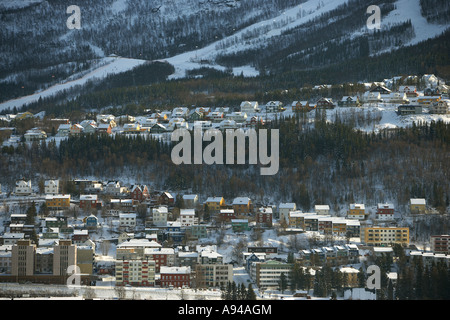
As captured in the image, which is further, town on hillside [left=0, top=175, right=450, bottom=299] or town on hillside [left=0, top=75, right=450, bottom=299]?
Answer: town on hillside [left=0, top=175, right=450, bottom=299]

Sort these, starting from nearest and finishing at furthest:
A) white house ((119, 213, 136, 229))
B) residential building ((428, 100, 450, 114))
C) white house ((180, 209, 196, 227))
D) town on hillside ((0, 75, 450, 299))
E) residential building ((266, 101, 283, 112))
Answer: town on hillside ((0, 75, 450, 299))
white house ((180, 209, 196, 227))
white house ((119, 213, 136, 229))
residential building ((428, 100, 450, 114))
residential building ((266, 101, 283, 112))

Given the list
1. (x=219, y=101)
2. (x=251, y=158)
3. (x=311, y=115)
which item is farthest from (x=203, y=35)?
(x=251, y=158)

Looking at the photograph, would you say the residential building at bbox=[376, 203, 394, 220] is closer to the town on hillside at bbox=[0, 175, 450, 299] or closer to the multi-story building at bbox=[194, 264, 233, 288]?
the town on hillside at bbox=[0, 175, 450, 299]

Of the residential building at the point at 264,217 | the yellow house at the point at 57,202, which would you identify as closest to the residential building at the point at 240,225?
the residential building at the point at 264,217

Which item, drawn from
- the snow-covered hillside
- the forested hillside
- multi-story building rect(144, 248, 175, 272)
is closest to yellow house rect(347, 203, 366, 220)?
the forested hillside

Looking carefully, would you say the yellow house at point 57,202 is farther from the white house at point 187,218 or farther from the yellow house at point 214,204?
the yellow house at point 214,204

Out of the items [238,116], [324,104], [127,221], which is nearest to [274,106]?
[238,116]
